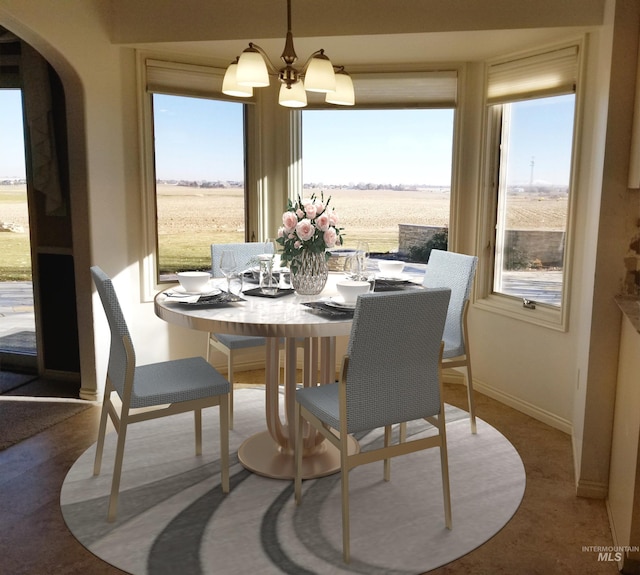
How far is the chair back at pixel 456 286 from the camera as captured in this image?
10.9ft

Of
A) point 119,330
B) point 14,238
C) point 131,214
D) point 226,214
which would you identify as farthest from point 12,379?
point 119,330

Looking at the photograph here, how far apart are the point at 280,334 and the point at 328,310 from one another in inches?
11.4

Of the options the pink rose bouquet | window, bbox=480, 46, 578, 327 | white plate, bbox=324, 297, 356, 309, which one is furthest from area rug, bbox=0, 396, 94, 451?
window, bbox=480, 46, 578, 327

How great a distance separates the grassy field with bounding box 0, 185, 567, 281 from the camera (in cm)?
429

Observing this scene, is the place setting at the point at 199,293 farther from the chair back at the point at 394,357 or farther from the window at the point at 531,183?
the window at the point at 531,183

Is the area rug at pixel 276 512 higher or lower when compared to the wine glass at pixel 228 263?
lower

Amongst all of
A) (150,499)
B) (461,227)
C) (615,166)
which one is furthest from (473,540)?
(461,227)

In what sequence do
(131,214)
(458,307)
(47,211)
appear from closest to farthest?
(458,307)
(131,214)
(47,211)

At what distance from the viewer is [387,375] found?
2.29 meters

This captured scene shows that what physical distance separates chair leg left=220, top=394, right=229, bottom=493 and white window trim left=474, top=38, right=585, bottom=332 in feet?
6.58

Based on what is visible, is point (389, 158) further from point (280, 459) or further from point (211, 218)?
point (280, 459)

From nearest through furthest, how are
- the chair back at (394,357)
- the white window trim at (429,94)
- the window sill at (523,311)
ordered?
the chair back at (394,357), the window sill at (523,311), the white window trim at (429,94)

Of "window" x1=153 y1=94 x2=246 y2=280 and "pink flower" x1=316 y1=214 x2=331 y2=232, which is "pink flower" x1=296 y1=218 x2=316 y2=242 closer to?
"pink flower" x1=316 y1=214 x2=331 y2=232

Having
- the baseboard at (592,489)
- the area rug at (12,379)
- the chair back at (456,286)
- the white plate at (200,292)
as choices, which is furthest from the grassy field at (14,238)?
the baseboard at (592,489)
